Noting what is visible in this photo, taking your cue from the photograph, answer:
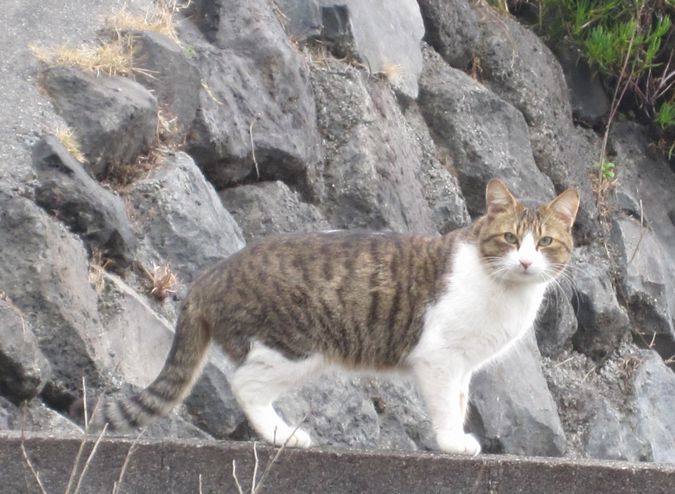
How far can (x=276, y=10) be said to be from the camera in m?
7.21

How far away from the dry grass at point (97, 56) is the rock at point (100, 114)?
0.18 feet

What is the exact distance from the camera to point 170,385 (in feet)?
14.7

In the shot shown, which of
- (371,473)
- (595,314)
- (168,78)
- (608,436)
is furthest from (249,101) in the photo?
(371,473)

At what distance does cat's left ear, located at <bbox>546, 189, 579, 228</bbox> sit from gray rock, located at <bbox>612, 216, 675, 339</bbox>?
12.0 ft

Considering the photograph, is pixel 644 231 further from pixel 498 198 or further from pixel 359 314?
pixel 359 314

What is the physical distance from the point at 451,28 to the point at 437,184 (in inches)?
51.3

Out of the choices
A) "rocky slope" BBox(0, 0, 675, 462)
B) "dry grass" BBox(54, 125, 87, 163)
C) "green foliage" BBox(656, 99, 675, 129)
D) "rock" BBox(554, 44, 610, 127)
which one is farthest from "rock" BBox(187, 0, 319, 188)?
"green foliage" BBox(656, 99, 675, 129)

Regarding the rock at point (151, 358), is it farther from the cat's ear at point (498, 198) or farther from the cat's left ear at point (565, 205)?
the cat's left ear at point (565, 205)

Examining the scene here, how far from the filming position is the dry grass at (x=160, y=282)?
549cm

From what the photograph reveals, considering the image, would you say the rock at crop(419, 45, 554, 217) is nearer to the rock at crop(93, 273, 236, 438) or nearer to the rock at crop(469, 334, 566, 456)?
the rock at crop(469, 334, 566, 456)

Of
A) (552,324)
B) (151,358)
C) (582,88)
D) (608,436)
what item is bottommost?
(608,436)

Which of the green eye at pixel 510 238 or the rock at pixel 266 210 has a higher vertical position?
the green eye at pixel 510 238

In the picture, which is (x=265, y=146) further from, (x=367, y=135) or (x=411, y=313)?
(x=411, y=313)

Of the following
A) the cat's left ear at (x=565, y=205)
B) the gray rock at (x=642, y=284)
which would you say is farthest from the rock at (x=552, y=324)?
the cat's left ear at (x=565, y=205)
